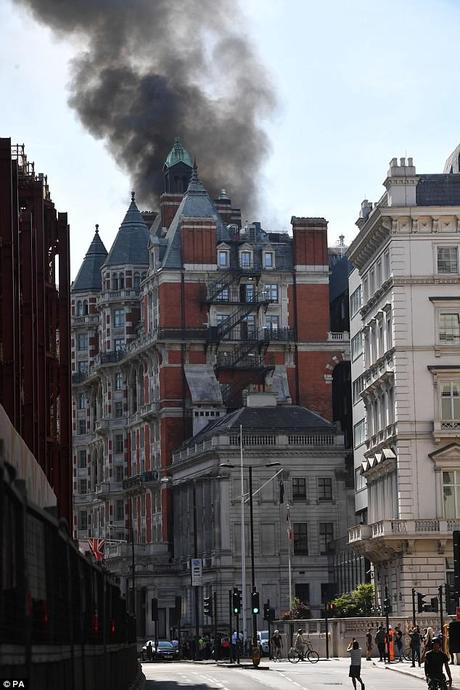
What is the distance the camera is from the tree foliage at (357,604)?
106 meters

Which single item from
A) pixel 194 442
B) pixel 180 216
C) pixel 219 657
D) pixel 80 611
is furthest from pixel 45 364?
pixel 180 216

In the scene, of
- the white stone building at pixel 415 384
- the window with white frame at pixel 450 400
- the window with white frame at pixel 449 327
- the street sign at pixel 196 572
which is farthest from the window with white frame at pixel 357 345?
the street sign at pixel 196 572

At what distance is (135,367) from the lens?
16188 cm

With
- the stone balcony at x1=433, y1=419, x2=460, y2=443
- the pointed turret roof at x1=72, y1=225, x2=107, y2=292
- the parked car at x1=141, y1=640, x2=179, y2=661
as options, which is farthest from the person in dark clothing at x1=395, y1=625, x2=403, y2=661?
the pointed turret roof at x1=72, y1=225, x2=107, y2=292

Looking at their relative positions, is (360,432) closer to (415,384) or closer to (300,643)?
(415,384)

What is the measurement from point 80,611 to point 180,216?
450 feet

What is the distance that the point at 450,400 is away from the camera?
9381 centimetres

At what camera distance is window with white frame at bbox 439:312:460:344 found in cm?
9475

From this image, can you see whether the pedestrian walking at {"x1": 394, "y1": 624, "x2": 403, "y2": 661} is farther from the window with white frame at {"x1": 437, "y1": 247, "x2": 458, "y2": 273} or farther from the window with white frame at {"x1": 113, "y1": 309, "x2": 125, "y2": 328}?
the window with white frame at {"x1": 113, "y1": 309, "x2": 125, "y2": 328}

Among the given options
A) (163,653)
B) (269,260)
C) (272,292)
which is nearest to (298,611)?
(163,653)

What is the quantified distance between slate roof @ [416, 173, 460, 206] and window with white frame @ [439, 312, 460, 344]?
5828 mm

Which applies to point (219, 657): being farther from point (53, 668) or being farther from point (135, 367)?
point (53, 668)

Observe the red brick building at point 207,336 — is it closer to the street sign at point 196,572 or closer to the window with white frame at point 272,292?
the window with white frame at point 272,292

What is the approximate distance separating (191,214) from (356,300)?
144 feet
